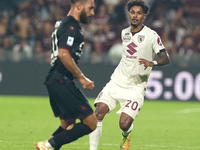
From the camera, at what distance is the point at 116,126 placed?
377 inches

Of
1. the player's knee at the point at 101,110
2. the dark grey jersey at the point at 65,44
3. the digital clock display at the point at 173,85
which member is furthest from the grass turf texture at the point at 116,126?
the dark grey jersey at the point at 65,44

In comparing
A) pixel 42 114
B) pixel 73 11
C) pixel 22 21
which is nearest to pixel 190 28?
pixel 22 21

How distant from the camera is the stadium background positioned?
14578 mm

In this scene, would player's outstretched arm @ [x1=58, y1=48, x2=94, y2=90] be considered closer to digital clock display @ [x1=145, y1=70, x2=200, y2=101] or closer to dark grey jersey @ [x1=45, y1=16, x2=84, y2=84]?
dark grey jersey @ [x1=45, y1=16, x2=84, y2=84]

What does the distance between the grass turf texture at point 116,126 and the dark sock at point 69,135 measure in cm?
157

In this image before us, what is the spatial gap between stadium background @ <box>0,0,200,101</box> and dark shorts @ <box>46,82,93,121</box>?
9.34 metres

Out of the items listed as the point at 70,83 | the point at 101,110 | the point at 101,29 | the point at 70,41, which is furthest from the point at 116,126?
the point at 101,29

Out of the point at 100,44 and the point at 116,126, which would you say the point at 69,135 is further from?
the point at 100,44

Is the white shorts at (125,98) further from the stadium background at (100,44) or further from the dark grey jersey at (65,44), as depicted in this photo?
the stadium background at (100,44)

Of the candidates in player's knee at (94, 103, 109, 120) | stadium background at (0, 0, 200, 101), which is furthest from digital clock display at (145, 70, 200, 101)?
player's knee at (94, 103, 109, 120)

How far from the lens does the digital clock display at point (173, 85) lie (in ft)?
47.4

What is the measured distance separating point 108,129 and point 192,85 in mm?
6073

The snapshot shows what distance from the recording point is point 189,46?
50.3 ft

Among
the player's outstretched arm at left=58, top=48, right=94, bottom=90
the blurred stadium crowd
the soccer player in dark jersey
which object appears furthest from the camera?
the blurred stadium crowd
